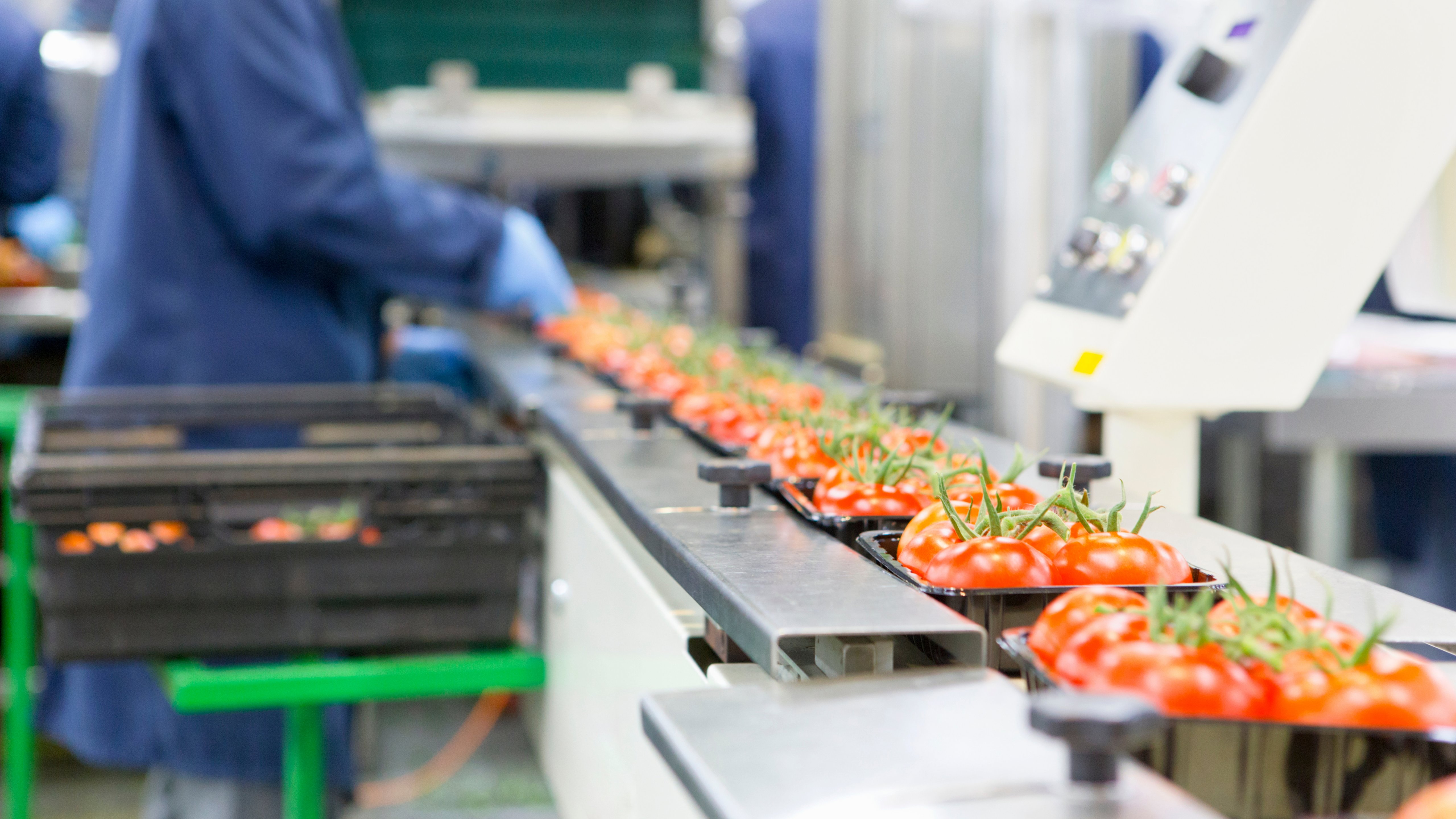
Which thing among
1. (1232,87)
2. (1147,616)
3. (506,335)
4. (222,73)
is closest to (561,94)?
(506,335)

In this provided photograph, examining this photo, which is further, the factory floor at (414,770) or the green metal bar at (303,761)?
the factory floor at (414,770)

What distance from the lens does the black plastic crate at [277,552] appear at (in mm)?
1864

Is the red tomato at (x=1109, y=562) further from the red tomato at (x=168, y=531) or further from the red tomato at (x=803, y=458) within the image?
the red tomato at (x=168, y=531)

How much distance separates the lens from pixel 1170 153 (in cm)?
150

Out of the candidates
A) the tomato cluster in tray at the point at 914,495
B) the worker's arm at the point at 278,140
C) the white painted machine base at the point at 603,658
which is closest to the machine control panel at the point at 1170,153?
the tomato cluster in tray at the point at 914,495

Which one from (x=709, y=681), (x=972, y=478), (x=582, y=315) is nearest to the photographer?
(x=709, y=681)

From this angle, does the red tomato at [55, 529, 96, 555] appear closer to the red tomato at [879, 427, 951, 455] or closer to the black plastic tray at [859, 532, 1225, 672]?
the red tomato at [879, 427, 951, 455]

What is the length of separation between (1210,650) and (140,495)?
153 centimetres

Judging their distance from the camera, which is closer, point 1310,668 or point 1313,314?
point 1310,668

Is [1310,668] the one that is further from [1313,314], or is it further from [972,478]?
[1313,314]

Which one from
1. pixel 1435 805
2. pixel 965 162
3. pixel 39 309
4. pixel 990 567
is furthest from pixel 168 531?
pixel 39 309

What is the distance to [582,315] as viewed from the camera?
130 inches

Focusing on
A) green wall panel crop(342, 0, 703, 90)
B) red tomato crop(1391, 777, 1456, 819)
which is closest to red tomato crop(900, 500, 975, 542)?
red tomato crop(1391, 777, 1456, 819)

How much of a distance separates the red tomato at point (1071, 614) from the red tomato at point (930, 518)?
0.19m
